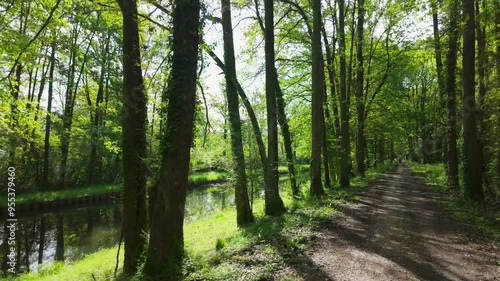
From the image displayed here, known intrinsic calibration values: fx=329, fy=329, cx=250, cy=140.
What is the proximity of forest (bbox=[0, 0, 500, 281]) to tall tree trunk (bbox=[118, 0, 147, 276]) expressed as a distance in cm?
3

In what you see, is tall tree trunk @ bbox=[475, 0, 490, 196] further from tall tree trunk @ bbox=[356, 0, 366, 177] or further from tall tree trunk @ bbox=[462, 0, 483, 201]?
tall tree trunk @ bbox=[356, 0, 366, 177]

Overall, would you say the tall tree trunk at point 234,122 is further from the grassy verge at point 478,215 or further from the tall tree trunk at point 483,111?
the tall tree trunk at point 483,111

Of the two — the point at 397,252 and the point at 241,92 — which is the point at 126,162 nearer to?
the point at 241,92

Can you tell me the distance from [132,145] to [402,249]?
581 centimetres

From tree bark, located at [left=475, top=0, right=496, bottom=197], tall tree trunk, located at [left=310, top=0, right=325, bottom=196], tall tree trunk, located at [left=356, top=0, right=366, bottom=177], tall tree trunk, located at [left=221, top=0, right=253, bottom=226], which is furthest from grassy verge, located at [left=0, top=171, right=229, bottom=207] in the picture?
tree bark, located at [left=475, top=0, right=496, bottom=197]

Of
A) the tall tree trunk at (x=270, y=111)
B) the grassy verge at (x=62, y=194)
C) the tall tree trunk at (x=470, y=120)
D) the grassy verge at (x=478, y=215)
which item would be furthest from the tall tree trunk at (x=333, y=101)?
the grassy verge at (x=478, y=215)

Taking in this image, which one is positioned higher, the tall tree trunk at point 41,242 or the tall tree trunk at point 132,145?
the tall tree trunk at point 132,145

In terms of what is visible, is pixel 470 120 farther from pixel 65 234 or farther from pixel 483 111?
pixel 65 234

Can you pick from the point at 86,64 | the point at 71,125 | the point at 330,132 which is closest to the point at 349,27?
the point at 330,132

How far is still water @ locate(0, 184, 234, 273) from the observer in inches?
497

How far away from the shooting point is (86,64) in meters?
28.2

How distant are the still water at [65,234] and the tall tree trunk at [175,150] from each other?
5511 mm

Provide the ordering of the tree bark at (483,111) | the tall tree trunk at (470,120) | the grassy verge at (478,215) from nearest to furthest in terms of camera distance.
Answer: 1. the grassy verge at (478,215)
2. the tall tree trunk at (470,120)
3. the tree bark at (483,111)

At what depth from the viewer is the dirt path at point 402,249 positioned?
5.10 metres
